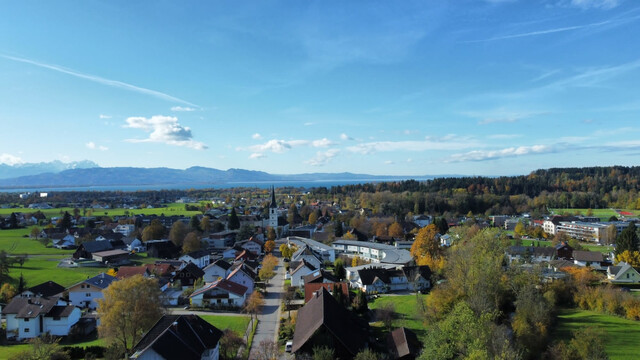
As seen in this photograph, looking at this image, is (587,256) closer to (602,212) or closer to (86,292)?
(86,292)

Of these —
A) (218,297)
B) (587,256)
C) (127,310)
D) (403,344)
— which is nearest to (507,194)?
(587,256)

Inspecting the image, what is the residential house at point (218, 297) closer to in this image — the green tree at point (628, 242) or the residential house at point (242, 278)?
the residential house at point (242, 278)

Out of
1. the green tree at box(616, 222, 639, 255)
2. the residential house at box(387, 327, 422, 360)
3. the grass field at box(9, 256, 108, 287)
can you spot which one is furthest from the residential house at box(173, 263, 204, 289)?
the green tree at box(616, 222, 639, 255)

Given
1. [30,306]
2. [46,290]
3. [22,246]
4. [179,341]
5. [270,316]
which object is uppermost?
[179,341]

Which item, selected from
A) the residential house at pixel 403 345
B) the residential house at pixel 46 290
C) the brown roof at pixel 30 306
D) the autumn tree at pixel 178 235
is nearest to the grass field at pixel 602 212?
the residential house at pixel 403 345

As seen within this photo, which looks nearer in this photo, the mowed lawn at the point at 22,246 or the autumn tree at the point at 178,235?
the mowed lawn at the point at 22,246

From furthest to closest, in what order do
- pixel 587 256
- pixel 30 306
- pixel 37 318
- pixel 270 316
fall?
pixel 587 256 < pixel 270 316 < pixel 30 306 < pixel 37 318

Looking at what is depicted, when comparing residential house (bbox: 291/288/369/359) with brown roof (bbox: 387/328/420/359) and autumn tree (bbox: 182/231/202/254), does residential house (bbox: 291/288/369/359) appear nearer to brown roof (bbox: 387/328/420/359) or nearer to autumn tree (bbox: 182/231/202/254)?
brown roof (bbox: 387/328/420/359)

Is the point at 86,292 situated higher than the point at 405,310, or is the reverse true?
the point at 86,292
